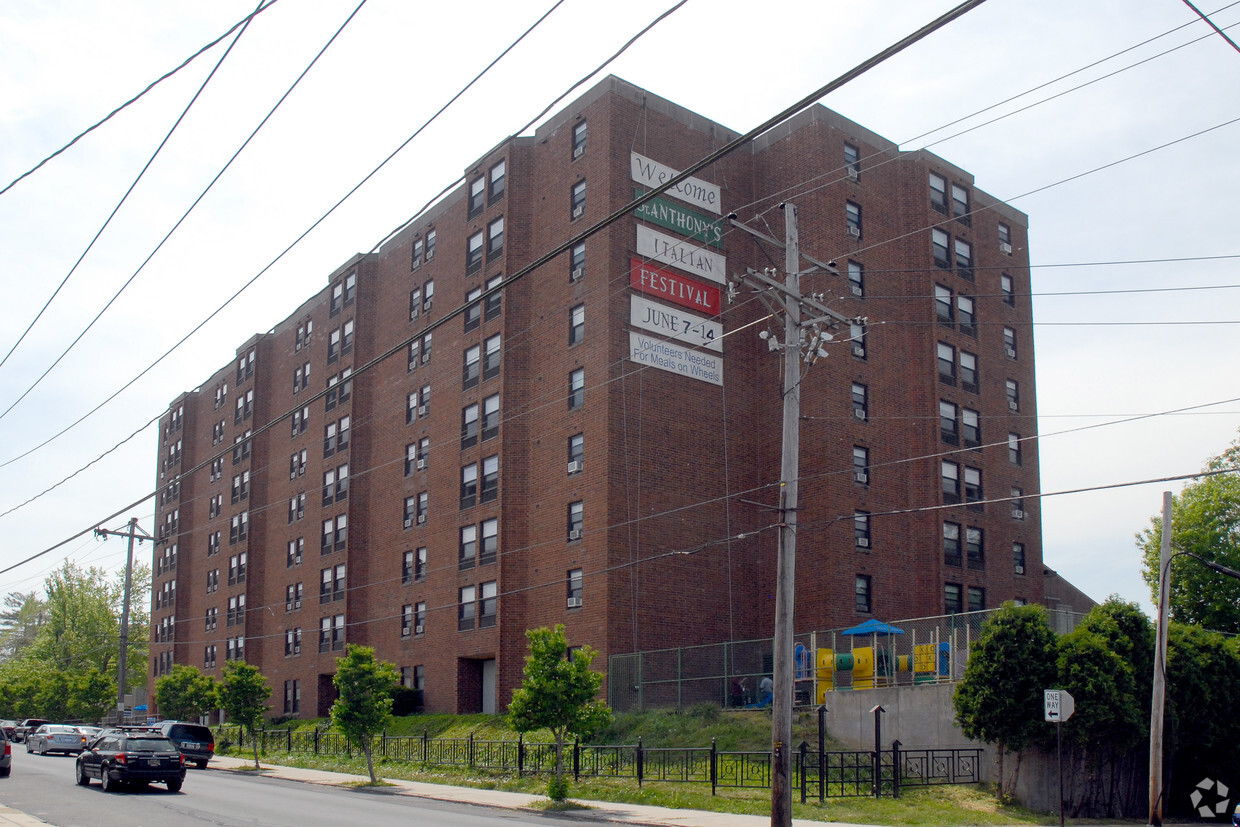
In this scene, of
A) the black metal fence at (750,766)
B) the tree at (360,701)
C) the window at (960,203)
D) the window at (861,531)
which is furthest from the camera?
the window at (960,203)

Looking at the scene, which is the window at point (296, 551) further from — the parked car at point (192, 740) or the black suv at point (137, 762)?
the black suv at point (137, 762)

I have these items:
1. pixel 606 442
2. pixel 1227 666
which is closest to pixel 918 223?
pixel 606 442

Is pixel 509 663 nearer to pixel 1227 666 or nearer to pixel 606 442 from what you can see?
pixel 606 442

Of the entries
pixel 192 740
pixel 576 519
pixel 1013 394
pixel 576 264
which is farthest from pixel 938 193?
pixel 192 740

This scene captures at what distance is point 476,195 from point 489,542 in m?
16.2

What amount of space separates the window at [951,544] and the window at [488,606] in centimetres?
1833

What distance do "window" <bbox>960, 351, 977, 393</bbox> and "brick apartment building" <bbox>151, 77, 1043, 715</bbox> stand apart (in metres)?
0.15

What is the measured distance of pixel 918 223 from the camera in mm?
48875

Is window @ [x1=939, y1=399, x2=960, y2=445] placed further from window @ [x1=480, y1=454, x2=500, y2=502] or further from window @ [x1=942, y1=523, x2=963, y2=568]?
window @ [x1=480, y1=454, x2=500, y2=502]

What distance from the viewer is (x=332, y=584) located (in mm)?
59906

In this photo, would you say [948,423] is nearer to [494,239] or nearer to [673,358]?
[673,358]

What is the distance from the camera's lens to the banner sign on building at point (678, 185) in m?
45.1

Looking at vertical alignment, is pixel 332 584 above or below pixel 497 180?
below

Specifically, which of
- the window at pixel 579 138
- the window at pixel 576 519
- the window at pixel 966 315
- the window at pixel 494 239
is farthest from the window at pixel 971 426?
the window at pixel 494 239
